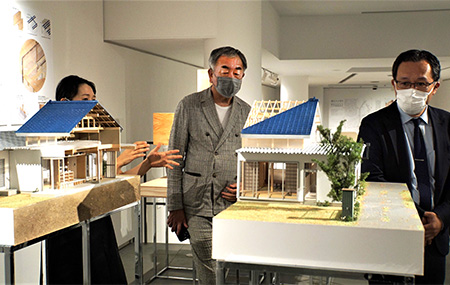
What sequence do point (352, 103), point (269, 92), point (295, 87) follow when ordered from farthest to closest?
point (269, 92) < point (352, 103) < point (295, 87)

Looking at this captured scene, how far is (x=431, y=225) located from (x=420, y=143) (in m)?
0.44

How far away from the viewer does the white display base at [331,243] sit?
184 cm

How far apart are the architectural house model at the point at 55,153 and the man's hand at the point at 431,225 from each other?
1.96 metres

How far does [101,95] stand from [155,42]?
113cm

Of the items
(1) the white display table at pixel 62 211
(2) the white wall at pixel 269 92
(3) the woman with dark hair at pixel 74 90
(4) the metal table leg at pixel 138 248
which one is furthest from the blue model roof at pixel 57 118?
(2) the white wall at pixel 269 92

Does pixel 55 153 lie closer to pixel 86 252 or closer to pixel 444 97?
pixel 86 252

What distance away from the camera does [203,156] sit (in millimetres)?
3211

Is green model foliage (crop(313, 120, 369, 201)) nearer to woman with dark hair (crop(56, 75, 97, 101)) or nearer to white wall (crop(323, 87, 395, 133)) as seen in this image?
woman with dark hair (crop(56, 75, 97, 101))

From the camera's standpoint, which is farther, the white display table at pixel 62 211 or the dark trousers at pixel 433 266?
the dark trousers at pixel 433 266

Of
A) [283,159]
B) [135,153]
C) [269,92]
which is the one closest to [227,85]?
[283,159]

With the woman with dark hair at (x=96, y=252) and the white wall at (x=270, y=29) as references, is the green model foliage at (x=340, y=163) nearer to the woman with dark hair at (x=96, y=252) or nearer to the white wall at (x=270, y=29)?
the woman with dark hair at (x=96, y=252)

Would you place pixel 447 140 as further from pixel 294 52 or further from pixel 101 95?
pixel 294 52

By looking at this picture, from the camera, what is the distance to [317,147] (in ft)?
9.23

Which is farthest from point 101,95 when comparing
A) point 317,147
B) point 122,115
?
point 317,147
